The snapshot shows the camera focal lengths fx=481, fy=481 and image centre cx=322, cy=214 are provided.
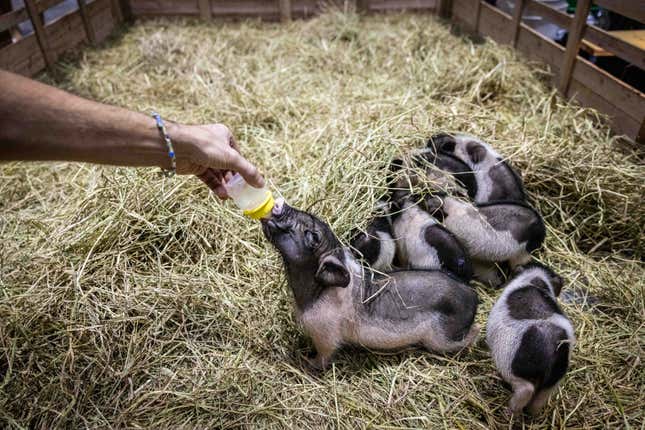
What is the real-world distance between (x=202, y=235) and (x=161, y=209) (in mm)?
360

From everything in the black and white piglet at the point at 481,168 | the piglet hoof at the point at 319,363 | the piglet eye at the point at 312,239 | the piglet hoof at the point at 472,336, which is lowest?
the piglet hoof at the point at 319,363

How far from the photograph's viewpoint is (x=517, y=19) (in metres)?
5.74

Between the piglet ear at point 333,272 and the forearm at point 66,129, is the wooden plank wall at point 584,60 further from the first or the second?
the forearm at point 66,129

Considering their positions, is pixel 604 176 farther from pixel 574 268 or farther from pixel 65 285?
pixel 65 285

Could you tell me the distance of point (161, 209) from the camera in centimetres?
346

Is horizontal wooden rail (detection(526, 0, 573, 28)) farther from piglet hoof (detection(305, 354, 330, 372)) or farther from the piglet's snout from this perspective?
piglet hoof (detection(305, 354, 330, 372))

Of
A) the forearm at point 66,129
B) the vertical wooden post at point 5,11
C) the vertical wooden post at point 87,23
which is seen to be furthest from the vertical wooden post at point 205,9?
the forearm at point 66,129

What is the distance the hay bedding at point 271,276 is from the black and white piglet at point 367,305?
16 centimetres

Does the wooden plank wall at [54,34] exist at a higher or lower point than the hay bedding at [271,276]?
higher

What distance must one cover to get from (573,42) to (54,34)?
6073 mm

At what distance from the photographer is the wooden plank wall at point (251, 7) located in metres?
7.80

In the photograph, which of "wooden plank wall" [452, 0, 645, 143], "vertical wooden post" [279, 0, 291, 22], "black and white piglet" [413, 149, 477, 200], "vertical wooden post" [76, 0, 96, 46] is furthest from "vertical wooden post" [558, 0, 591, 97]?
"vertical wooden post" [76, 0, 96, 46]

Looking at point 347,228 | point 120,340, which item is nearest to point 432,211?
point 347,228

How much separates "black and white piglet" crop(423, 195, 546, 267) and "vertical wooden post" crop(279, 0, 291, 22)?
549 centimetres
